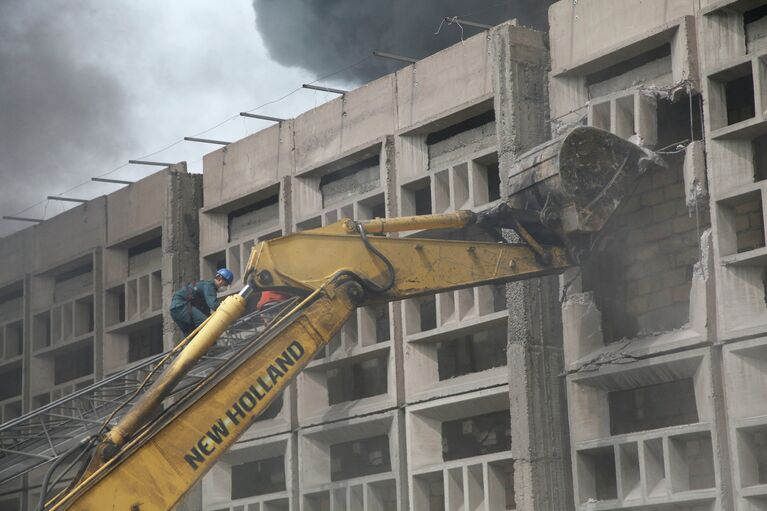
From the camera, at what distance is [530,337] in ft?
60.6

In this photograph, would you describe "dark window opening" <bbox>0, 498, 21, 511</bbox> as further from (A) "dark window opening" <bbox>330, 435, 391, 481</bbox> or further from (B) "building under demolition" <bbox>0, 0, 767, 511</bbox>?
(A) "dark window opening" <bbox>330, 435, 391, 481</bbox>

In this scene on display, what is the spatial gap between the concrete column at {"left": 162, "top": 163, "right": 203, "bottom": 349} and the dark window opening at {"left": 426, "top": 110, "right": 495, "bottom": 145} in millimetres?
6009

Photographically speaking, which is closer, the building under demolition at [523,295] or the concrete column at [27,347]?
the building under demolition at [523,295]

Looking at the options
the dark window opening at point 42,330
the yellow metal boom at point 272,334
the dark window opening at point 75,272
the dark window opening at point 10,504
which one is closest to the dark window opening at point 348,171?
the yellow metal boom at point 272,334

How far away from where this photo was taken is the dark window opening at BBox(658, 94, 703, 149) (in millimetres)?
17078

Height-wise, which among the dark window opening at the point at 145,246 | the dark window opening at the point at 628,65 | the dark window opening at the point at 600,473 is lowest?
the dark window opening at the point at 600,473

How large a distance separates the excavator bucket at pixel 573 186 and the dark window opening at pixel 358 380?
571 centimetres

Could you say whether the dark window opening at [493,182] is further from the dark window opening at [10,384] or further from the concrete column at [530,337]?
the dark window opening at [10,384]

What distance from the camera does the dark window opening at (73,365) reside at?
28.2 meters

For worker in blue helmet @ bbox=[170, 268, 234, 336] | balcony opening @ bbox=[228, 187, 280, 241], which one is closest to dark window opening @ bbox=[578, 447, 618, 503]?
worker in blue helmet @ bbox=[170, 268, 234, 336]

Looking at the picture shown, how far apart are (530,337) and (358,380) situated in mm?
4606

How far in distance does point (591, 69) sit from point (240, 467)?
31.7 ft

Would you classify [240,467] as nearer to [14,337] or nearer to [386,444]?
A: [386,444]

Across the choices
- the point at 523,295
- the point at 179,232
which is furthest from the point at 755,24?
the point at 179,232
